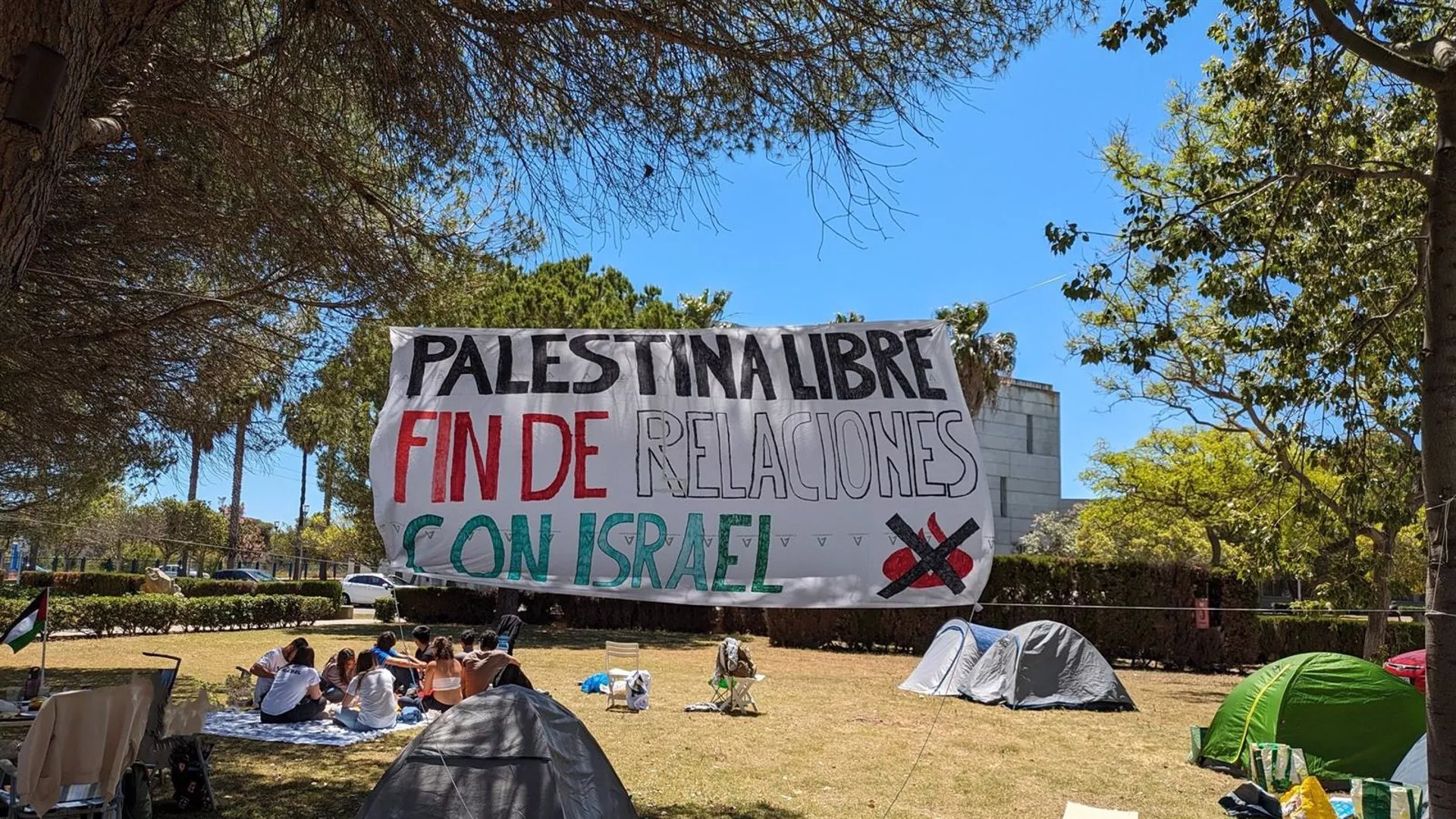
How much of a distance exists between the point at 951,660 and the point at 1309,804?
8.90 m

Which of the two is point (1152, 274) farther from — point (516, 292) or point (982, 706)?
point (516, 292)

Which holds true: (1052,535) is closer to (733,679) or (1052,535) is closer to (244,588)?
(244,588)

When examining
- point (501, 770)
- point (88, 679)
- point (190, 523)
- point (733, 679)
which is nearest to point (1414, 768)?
point (733, 679)

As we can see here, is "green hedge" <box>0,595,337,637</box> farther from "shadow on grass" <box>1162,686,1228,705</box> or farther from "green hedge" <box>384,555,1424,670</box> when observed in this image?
"shadow on grass" <box>1162,686,1228,705</box>

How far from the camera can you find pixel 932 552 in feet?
9.21

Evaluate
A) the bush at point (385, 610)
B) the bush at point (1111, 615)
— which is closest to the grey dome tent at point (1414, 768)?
the bush at point (1111, 615)

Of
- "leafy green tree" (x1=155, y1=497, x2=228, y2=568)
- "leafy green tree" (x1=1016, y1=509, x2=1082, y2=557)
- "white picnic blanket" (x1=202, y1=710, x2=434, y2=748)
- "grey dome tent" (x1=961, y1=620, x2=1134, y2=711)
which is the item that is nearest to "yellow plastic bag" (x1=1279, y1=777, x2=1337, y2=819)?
"grey dome tent" (x1=961, y1=620, x2=1134, y2=711)

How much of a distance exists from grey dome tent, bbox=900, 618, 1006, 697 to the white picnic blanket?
333 inches

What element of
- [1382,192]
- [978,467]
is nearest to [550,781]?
[978,467]

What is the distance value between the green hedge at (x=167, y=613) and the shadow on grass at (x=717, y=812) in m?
16.8

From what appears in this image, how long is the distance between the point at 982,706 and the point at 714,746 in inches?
243

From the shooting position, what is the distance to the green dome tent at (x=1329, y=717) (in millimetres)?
10422

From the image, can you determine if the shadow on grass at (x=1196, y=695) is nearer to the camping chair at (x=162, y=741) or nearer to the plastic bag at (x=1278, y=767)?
the plastic bag at (x=1278, y=767)

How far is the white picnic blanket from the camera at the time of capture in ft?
35.1
